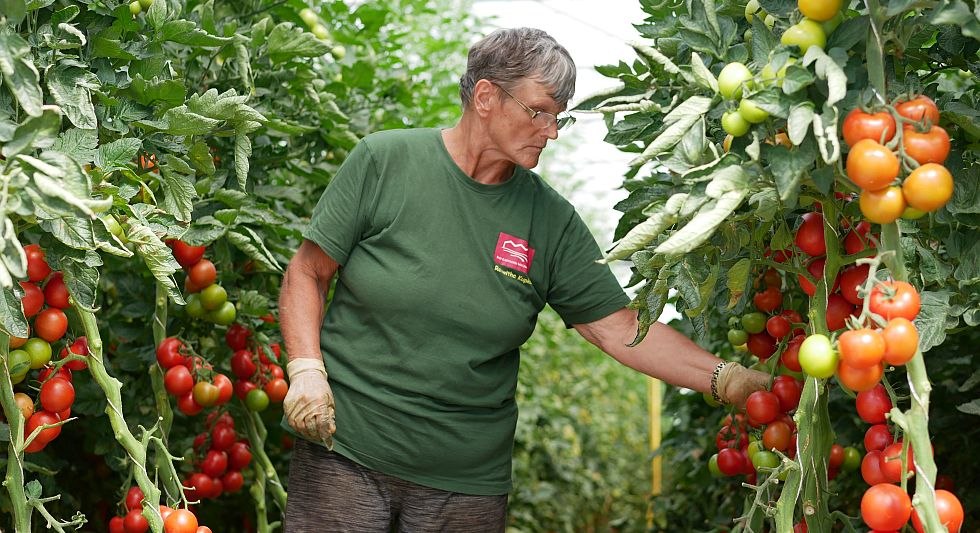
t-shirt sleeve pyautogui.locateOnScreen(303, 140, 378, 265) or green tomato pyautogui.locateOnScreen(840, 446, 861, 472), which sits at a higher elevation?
t-shirt sleeve pyautogui.locateOnScreen(303, 140, 378, 265)

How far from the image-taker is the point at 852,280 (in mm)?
1233

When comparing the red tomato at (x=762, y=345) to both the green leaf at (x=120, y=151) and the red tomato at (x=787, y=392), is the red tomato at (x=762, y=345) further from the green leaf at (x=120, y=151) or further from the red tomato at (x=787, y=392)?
the green leaf at (x=120, y=151)

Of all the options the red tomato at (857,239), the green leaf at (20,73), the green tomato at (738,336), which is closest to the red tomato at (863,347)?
the red tomato at (857,239)

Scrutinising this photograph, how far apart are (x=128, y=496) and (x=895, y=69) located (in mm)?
1281

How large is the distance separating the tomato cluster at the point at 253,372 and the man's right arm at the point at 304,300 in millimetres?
142

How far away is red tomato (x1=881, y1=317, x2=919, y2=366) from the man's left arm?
23.7 inches

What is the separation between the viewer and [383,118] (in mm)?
2594

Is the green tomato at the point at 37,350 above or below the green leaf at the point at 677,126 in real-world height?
below

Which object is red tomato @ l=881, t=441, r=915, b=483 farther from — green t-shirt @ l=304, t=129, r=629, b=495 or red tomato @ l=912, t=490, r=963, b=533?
green t-shirt @ l=304, t=129, r=629, b=495

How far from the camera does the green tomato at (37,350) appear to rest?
1381 mm

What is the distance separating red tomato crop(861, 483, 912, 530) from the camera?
1028mm

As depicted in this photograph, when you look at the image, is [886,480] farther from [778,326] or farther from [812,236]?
[778,326]

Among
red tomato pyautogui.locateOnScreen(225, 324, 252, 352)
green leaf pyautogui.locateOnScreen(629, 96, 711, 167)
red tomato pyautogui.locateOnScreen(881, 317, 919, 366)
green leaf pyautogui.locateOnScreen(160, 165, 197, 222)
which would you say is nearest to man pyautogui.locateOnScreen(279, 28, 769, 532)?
red tomato pyautogui.locateOnScreen(225, 324, 252, 352)

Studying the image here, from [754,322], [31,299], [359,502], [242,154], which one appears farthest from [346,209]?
[754,322]
